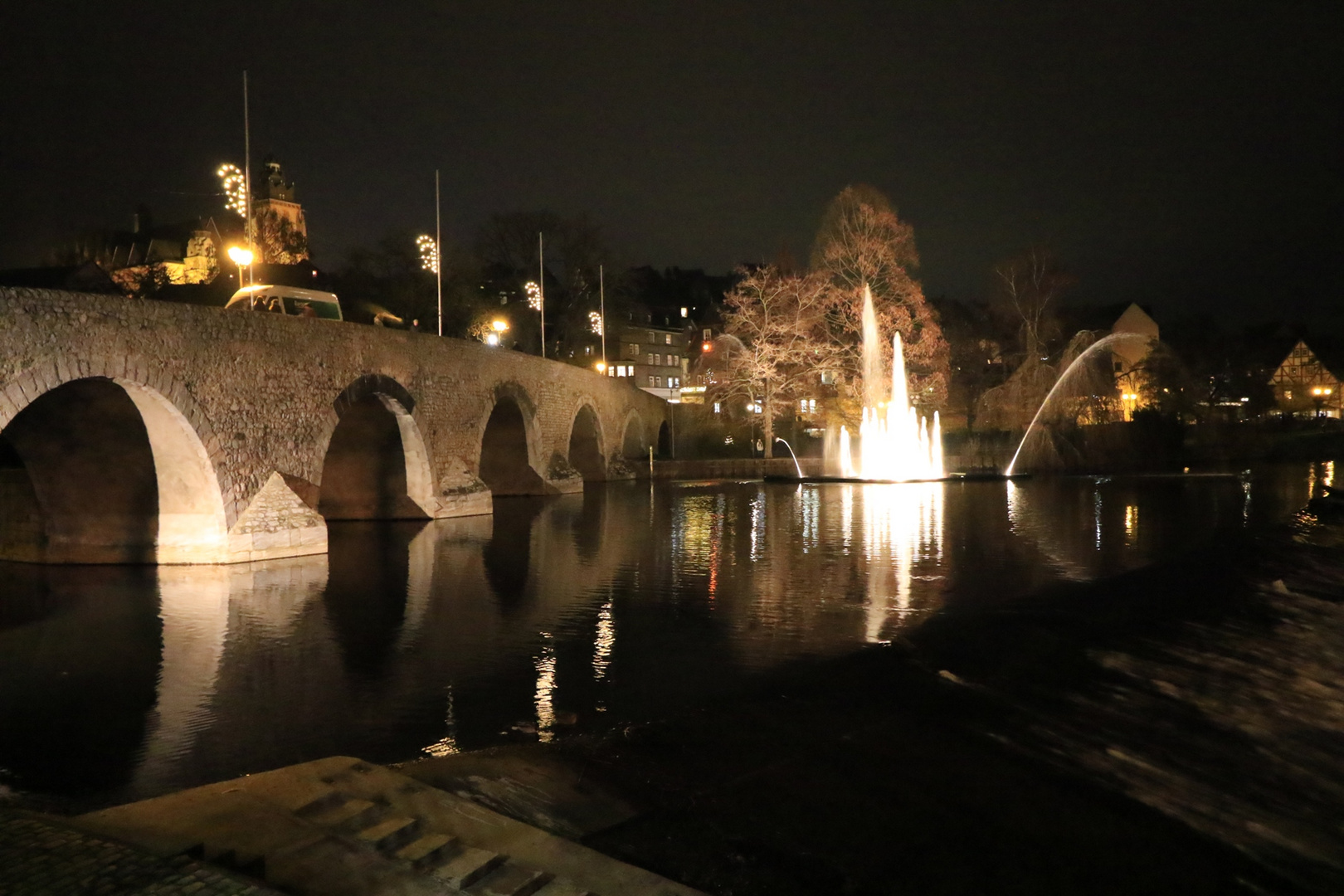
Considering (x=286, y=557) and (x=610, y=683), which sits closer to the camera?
(x=610, y=683)

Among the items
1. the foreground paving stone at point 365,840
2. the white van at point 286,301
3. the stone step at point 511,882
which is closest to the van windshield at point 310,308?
the white van at point 286,301

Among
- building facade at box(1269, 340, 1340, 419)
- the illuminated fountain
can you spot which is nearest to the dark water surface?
the illuminated fountain

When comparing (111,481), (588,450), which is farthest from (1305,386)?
(111,481)

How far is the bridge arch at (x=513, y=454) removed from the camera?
1320 inches

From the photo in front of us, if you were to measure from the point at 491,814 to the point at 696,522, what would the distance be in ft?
63.1

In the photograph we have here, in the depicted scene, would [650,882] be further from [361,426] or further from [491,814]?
[361,426]

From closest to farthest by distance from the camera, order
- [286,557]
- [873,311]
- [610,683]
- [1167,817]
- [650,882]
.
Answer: [650,882] → [1167,817] → [610,683] → [286,557] → [873,311]

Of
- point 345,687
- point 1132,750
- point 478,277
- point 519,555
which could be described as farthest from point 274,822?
point 478,277

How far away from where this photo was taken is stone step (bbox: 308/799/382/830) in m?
5.54

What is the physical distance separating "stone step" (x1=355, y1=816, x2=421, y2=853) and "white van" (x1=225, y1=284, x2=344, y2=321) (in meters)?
19.7

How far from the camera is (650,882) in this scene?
4.95 meters

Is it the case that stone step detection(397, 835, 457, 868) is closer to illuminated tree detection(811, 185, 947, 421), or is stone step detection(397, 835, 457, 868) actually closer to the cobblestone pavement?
the cobblestone pavement

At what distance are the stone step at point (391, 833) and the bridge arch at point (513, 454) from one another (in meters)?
28.0

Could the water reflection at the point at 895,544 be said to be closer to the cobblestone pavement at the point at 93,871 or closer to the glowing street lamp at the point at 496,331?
the cobblestone pavement at the point at 93,871
